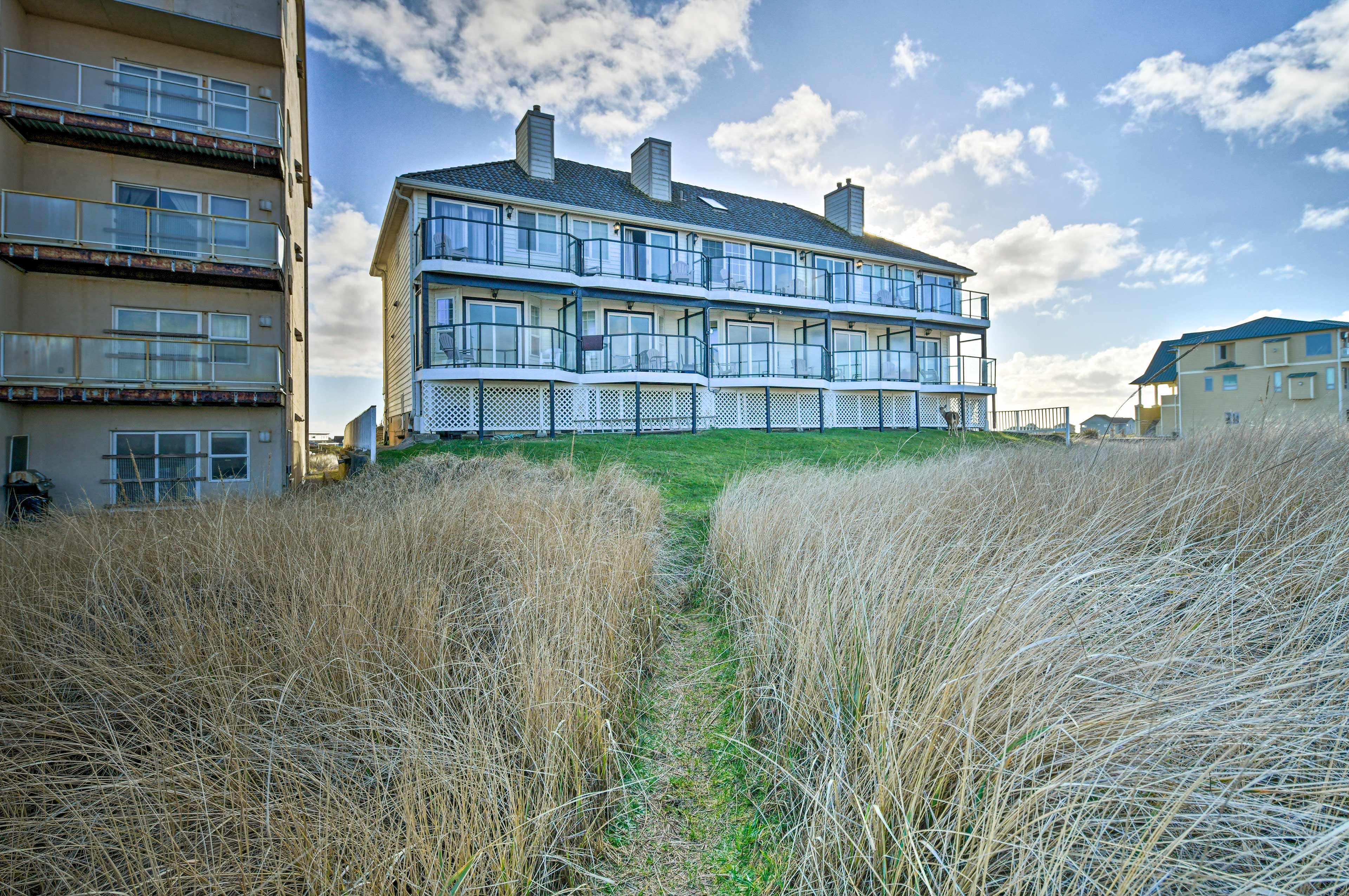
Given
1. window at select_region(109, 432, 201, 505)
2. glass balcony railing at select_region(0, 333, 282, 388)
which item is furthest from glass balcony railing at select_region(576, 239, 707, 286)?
window at select_region(109, 432, 201, 505)

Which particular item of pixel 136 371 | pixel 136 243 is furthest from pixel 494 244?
pixel 136 371

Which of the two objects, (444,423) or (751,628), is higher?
(444,423)

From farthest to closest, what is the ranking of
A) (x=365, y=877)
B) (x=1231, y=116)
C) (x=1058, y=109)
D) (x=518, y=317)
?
(x=518, y=317)
(x=1058, y=109)
(x=1231, y=116)
(x=365, y=877)

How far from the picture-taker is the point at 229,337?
13078mm

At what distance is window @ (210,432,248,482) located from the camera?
12.8m

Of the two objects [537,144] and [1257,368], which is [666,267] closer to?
[537,144]

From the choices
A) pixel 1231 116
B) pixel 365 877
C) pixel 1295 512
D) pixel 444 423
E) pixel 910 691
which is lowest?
pixel 365 877

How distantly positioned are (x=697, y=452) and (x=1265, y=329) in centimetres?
4244

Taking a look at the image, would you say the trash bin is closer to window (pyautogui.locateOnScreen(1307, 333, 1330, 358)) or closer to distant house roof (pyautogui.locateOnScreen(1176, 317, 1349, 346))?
distant house roof (pyautogui.locateOnScreen(1176, 317, 1349, 346))

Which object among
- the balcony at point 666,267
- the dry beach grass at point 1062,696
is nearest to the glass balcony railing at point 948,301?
the balcony at point 666,267

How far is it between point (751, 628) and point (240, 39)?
16988 mm

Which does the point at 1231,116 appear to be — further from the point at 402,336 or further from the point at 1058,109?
the point at 402,336

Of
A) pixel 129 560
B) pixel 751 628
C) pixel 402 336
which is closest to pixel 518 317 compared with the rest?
pixel 402 336

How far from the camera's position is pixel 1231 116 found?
33.7 feet
